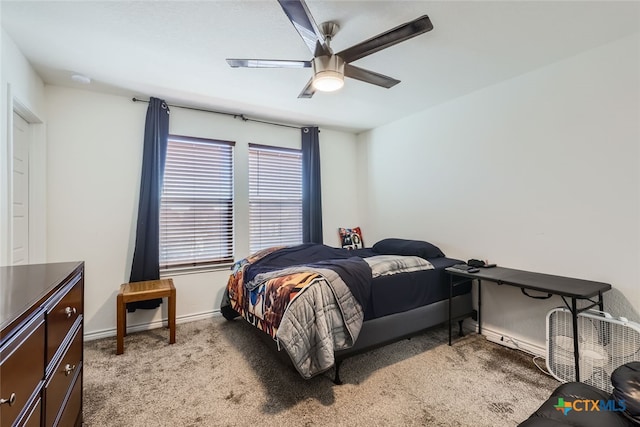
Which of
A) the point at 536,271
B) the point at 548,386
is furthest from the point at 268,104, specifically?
the point at 548,386

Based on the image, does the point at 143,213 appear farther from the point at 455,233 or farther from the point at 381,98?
the point at 455,233

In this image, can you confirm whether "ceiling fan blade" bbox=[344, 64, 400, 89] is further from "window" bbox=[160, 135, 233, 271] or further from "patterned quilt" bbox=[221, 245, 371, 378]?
"window" bbox=[160, 135, 233, 271]

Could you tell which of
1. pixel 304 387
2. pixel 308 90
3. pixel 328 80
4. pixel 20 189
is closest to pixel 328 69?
pixel 328 80

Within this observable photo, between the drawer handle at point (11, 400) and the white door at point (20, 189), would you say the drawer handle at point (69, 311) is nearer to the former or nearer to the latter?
the drawer handle at point (11, 400)

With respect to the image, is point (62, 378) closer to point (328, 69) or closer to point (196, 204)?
point (328, 69)

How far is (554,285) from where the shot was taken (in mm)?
2127

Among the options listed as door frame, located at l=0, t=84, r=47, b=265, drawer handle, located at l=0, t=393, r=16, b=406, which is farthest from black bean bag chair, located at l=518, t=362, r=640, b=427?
door frame, located at l=0, t=84, r=47, b=265

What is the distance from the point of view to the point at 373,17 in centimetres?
189

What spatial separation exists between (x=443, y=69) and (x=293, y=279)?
89.8 inches

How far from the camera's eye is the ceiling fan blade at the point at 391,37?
1544 millimetres

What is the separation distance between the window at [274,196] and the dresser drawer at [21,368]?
2.89m

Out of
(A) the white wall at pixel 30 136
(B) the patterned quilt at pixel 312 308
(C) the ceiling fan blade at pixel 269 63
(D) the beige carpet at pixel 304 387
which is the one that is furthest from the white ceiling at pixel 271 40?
(D) the beige carpet at pixel 304 387

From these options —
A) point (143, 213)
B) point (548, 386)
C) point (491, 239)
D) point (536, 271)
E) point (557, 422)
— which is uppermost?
point (143, 213)

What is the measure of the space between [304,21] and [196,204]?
264 cm
